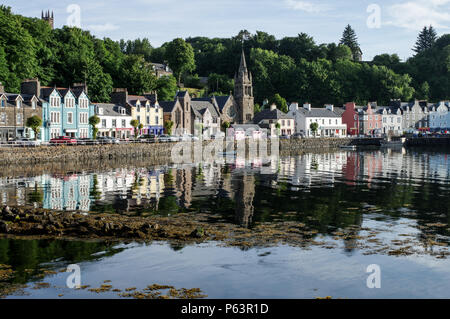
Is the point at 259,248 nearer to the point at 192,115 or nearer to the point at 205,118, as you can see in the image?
the point at 192,115

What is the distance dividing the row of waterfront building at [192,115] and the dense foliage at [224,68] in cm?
789

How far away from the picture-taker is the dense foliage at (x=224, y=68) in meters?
103

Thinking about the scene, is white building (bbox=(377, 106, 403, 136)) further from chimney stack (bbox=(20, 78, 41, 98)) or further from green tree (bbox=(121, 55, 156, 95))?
chimney stack (bbox=(20, 78, 41, 98))

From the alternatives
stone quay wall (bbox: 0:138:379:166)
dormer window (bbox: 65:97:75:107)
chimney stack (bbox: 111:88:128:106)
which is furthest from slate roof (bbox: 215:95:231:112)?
dormer window (bbox: 65:97:75:107)

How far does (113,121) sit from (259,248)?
3092 inches

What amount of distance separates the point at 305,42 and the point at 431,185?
15465cm

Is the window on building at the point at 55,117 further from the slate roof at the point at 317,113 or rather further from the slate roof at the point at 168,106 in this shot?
the slate roof at the point at 317,113

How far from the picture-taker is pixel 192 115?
122 metres

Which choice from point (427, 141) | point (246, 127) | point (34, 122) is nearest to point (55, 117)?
point (34, 122)

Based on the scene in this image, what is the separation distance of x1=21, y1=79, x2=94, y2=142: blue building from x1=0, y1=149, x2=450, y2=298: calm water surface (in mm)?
32814

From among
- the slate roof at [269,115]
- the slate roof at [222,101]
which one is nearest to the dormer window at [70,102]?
the slate roof at [222,101]

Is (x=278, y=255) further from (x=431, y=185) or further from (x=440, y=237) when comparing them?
(x=431, y=185)

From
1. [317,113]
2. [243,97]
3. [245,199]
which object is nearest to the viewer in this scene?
[245,199]

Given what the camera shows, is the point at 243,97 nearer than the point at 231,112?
No
